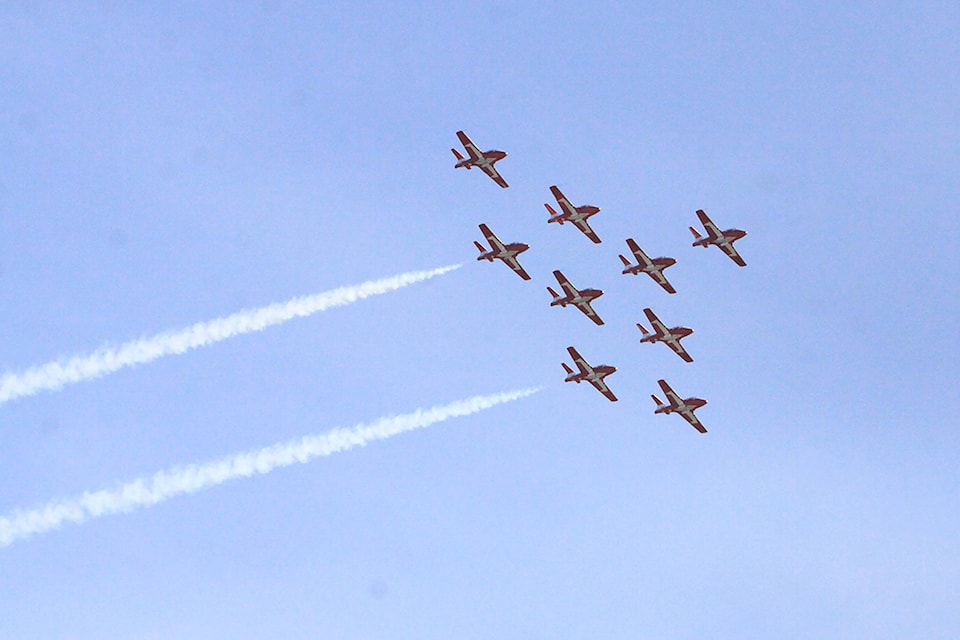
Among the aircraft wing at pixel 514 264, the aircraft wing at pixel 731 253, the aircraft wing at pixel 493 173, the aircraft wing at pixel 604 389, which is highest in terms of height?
the aircraft wing at pixel 731 253

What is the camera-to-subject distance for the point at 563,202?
18625cm

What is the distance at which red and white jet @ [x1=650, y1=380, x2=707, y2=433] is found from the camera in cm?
19225

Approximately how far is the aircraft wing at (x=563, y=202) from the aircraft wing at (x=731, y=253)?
57.0ft

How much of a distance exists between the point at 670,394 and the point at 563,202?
25827mm

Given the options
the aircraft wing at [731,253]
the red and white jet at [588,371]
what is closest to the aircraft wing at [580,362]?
the red and white jet at [588,371]

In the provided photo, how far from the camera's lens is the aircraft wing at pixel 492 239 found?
18600 centimetres

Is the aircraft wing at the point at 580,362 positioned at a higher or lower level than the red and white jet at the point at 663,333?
lower

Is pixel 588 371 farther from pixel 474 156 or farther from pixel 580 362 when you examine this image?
pixel 474 156

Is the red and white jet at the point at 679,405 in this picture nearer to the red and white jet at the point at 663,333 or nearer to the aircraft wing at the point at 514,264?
the red and white jet at the point at 663,333

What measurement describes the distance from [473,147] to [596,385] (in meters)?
30.6

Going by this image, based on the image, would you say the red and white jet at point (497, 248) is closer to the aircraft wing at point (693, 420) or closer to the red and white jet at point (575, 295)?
the red and white jet at point (575, 295)

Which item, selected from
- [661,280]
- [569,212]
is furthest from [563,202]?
[661,280]

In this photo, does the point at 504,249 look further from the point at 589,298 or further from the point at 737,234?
the point at 737,234

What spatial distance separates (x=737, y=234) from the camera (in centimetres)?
18650
